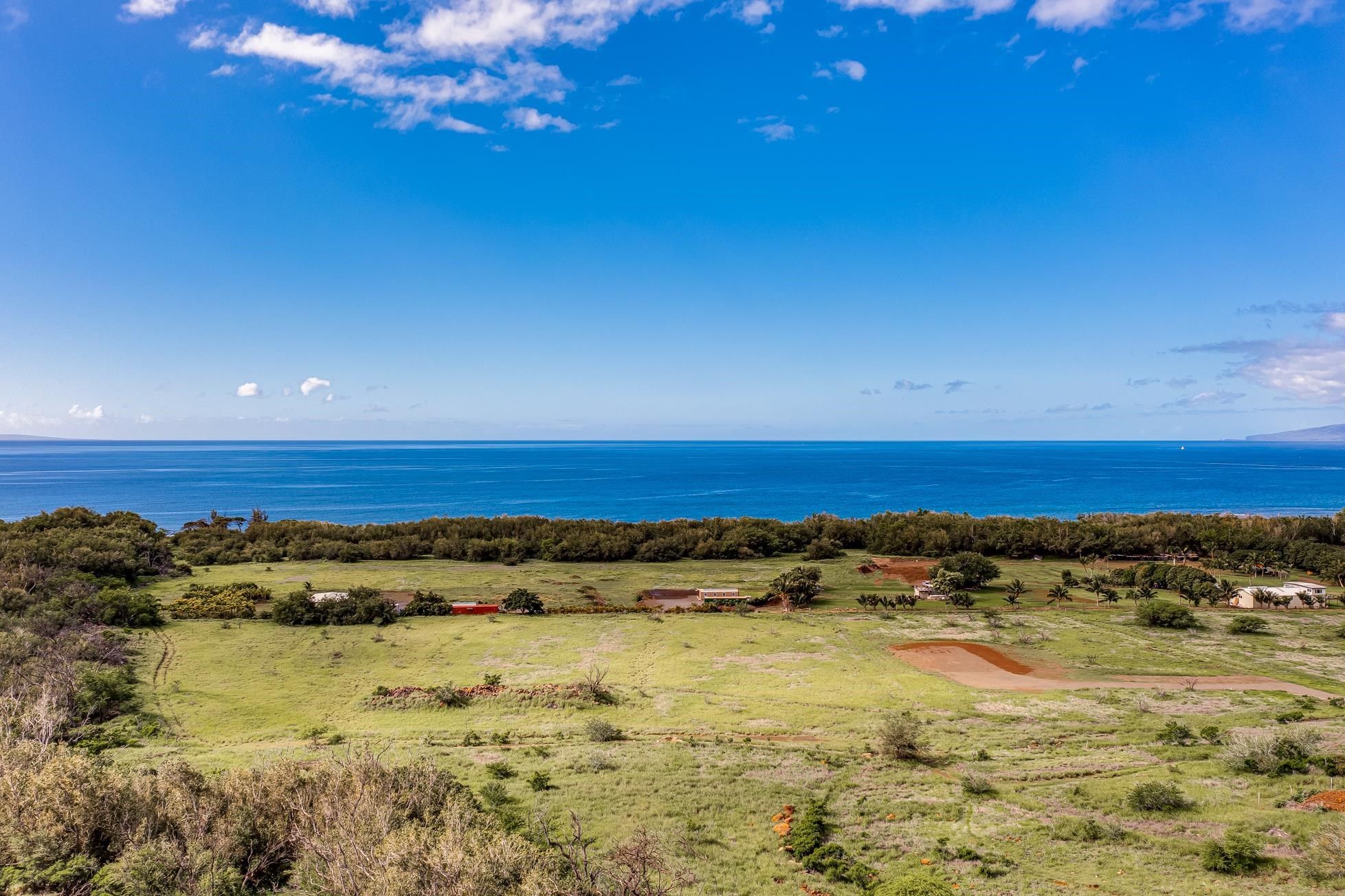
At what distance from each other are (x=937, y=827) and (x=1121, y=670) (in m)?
23.6

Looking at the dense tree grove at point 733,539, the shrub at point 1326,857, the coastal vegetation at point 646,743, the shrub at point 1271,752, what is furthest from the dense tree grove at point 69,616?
the shrub at point 1271,752

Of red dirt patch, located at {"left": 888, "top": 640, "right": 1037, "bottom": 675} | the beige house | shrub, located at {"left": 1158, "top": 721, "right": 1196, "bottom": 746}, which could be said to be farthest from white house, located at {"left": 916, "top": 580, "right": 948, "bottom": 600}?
shrub, located at {"left": 1158, "top": 721, "right": 1196, "bottom": 746}

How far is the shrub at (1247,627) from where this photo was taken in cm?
4153

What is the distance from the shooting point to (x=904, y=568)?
6800cm

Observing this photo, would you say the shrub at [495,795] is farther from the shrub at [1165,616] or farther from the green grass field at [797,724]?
the shrub at [1165,616]

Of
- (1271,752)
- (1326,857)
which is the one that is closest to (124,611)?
(1326,857)

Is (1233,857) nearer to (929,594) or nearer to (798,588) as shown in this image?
(798,588)

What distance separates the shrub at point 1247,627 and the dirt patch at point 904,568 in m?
23.1

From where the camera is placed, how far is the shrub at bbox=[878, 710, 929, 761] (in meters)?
23.3

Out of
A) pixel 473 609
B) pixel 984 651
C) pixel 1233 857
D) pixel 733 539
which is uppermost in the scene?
pixel 1233 857

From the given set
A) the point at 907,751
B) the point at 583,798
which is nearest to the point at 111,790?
the point at 583,798

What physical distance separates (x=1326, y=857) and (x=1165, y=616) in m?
33.7

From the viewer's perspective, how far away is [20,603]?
128ft

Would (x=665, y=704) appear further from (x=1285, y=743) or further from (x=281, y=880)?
(x=1285, y=743)
